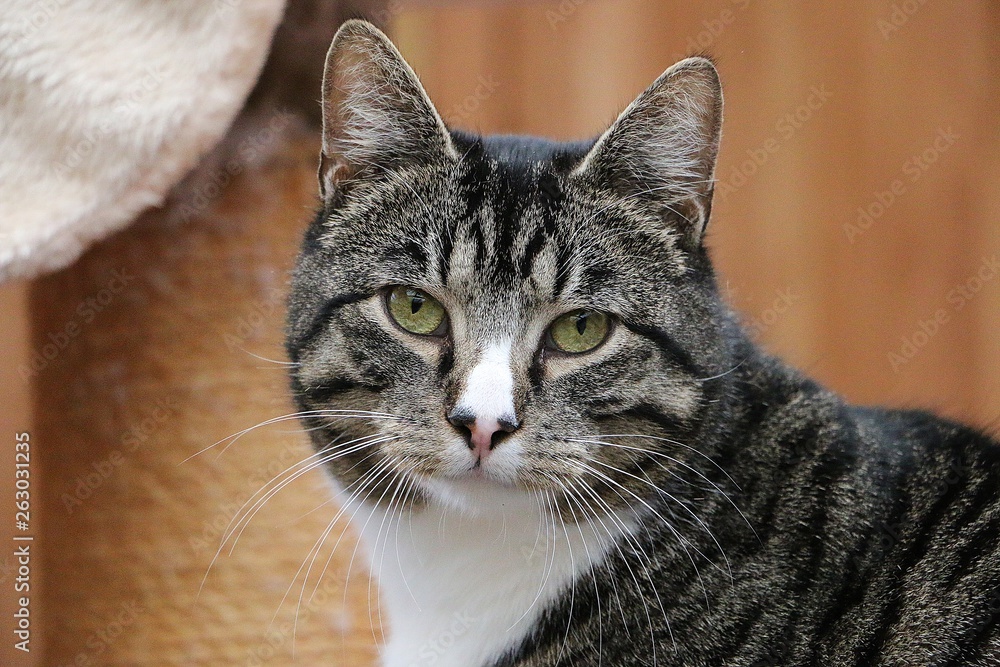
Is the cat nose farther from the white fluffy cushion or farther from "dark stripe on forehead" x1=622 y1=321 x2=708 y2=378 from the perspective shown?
the white fluffy cushion

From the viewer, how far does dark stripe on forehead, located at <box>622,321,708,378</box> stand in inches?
Result: 59.1

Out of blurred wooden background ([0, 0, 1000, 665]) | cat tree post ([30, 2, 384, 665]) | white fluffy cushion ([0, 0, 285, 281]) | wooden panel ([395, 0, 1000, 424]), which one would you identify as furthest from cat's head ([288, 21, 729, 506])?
wooden panel ([395, 0, 1000, 424])

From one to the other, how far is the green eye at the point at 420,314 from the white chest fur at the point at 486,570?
0.96 feet

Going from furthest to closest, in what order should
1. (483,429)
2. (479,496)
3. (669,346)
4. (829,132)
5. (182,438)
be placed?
(829,132) → (182,438) → (669,346) → (479,496) → (483,429)

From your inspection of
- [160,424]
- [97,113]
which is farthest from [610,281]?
[160,424]

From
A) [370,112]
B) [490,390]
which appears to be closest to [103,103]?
[370,112]

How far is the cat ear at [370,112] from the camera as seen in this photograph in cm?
155

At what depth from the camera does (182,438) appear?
2146 millimetres

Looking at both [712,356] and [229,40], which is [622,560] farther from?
[229,40]

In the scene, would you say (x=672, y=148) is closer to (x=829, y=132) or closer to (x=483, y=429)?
(x=483, y=429)

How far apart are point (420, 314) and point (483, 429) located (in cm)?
28

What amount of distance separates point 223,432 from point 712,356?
1173 millimetres

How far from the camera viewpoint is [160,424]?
84.5 inches

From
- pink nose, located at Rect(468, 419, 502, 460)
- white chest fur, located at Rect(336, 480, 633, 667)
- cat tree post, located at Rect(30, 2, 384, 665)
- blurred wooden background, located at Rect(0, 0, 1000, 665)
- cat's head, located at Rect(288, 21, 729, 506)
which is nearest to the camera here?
pink nose, located at Rect(468, 419, 502, 460)
